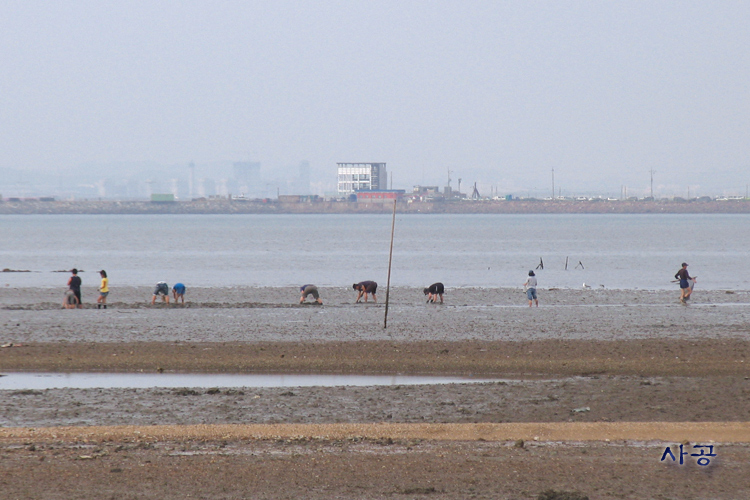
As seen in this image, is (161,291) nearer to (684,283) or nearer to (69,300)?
(69,300)

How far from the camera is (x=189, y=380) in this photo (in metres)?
15.6

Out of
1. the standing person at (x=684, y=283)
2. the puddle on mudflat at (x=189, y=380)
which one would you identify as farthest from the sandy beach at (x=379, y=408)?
the standing person at (x=684, y=283)

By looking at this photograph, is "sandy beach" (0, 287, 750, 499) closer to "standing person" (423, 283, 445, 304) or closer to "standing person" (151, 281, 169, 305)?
"standing person" (151, 281, 169, 305)

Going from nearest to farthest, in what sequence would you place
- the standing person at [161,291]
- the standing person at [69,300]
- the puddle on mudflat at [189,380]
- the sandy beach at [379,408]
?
the sandy beach at [379,408]
the puddle on mudflat at [189,380]
the standing person at [69,300]
the standing person at [161,291]

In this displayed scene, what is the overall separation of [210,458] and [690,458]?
5.65 m

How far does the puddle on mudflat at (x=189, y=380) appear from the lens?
14945mm

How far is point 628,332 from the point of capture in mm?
22312

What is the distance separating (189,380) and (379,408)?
459 centimetres

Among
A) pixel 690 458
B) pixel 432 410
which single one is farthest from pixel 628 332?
pixel 690 458

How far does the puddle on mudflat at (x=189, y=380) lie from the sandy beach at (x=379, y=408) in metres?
0.53

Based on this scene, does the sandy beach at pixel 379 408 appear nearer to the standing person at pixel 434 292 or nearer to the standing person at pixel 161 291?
the standing person at pixel 161 291

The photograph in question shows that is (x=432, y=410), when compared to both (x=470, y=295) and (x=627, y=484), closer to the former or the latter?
(x=627, y=484)

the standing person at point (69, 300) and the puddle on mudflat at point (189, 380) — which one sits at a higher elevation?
the standing person at point (69, 300)

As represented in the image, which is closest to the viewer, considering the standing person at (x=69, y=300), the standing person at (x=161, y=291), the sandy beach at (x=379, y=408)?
the sandy beach at (x=379, y=408)
